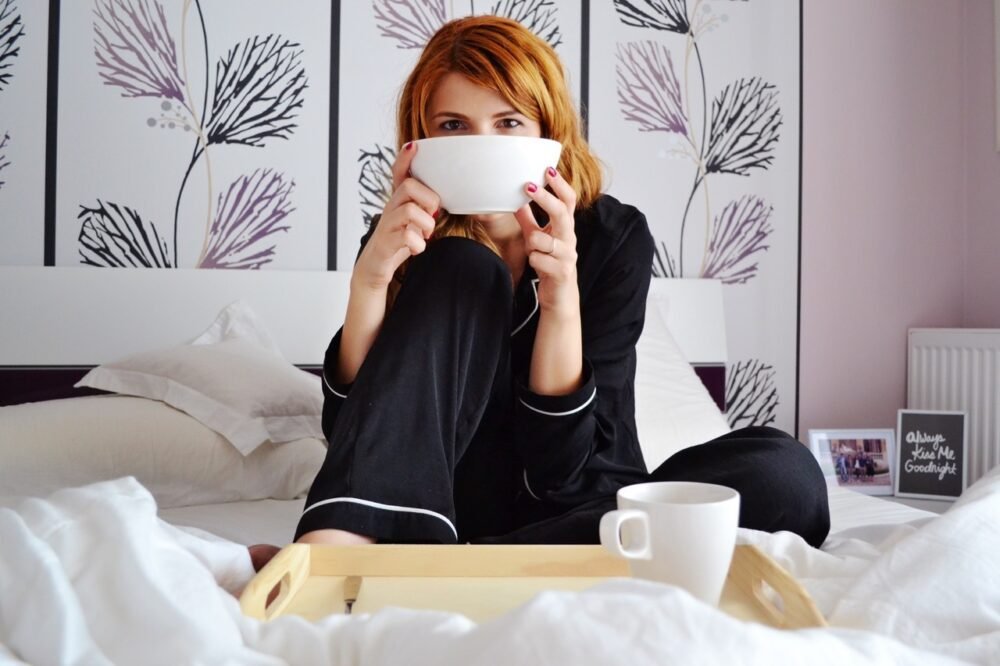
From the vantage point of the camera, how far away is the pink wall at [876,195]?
2.79 m

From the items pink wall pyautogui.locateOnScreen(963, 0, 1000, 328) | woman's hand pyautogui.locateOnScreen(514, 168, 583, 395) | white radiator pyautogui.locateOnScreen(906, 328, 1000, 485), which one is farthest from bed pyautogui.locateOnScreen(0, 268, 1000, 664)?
pink wall pyautogui.locateOnScreen(963, 0, 1000, 328)

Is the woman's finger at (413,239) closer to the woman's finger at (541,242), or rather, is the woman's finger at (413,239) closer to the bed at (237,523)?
the woman's finger at (541,242)

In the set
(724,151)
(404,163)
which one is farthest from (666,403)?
(404,163)

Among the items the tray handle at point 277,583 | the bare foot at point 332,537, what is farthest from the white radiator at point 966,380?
the tray handle at point 277,583

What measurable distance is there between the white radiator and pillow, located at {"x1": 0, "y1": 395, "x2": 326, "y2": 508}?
193 centimetres

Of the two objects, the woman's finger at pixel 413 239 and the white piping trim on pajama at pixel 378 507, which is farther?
the woman's finger at pixel 413 239

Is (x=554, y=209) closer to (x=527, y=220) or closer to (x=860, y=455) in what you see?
(x=527, y=220)

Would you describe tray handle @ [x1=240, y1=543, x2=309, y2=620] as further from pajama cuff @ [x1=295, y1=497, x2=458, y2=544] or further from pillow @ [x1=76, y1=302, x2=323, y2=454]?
pillow @ [x1=76, y1=302, x2=323, y2=454]

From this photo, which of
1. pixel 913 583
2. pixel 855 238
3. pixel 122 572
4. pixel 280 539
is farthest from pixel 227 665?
pixel 855 238

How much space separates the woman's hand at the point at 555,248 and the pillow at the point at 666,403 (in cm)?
80

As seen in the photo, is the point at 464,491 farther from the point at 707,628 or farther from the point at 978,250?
the point at 978,250

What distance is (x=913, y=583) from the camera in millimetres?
772

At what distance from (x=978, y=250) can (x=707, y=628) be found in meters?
2.79

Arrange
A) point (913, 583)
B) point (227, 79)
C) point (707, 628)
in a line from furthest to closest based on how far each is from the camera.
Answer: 1. point (227, 79)
2. point (913, 583)
3. point (707, 628)
